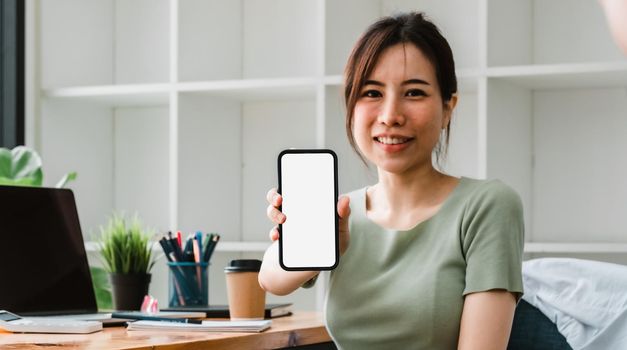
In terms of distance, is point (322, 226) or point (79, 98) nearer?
point (322, 226)

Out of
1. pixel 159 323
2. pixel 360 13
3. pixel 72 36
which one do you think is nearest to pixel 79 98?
pixel 72 36

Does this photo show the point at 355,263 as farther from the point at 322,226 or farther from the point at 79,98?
the point at 79,98

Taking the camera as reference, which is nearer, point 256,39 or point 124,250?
point 124,250

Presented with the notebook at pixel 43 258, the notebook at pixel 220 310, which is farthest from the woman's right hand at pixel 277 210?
the notebook at pixel 220 310

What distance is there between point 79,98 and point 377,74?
5.73ft

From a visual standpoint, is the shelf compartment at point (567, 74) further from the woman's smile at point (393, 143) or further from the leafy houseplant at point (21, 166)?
the leafy houseplant at point (21, 166)

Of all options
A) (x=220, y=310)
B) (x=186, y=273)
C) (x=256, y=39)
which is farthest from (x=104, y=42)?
(x=220, y=310)

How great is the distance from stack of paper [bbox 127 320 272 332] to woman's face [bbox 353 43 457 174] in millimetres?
450

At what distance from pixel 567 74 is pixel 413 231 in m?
1.14

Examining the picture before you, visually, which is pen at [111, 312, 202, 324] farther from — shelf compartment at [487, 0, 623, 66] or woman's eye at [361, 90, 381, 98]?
shelf compartment at [487, 0, 623, 66]

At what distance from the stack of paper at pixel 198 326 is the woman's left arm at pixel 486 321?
0.49m

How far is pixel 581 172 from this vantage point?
2.78m

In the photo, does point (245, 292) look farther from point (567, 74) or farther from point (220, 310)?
point (567, 74)

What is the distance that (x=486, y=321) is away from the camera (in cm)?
144
